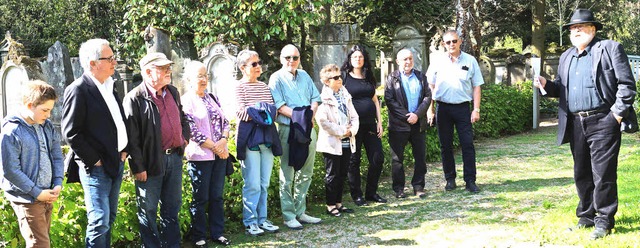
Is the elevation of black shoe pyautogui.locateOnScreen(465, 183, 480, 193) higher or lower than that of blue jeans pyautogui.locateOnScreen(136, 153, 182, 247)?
lower

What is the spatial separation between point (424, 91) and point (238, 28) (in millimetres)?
7134

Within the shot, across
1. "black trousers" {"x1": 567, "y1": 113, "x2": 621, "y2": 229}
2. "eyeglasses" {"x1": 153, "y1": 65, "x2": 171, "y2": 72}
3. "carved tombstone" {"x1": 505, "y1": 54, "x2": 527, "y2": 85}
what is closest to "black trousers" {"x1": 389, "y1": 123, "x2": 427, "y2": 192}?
"black trousers" {"x1": 567, "y1": 113, "x2": 621, "y2": 229}

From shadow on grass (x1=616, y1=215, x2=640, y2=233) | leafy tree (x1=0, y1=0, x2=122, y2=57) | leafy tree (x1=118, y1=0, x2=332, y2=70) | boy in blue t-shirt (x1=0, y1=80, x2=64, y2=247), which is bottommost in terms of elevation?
shadow on grass (x1=616, y1=215, x2=640, y2=233)

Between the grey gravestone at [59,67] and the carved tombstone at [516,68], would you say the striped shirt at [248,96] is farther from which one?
the carved tombstone at [516,68]

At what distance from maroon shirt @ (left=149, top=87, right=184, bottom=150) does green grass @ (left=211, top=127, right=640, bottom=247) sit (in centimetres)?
125

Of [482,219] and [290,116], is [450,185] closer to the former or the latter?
[482,219]

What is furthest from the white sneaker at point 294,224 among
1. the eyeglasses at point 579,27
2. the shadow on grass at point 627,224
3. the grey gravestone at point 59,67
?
the grey gravestone at point 59,67

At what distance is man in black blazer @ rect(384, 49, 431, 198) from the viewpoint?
7.22m

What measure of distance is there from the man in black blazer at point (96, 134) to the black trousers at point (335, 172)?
2522mm

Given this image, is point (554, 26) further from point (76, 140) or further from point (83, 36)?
point (76, 140)

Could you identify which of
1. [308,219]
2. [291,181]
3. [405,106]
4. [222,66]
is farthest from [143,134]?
[222,66]

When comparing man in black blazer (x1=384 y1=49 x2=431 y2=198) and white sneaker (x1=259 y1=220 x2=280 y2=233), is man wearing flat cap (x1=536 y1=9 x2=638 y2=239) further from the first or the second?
white sneaker (x1=259 y1=220 x2=280 y2=233)

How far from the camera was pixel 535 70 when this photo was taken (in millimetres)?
5883

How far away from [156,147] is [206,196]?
100 cm
